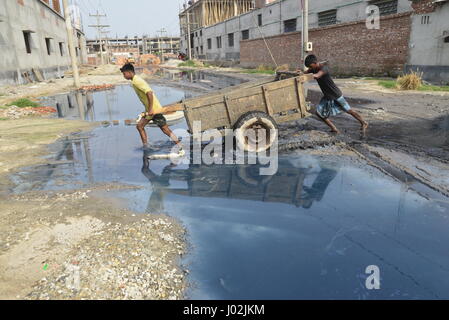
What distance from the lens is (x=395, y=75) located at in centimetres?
1695

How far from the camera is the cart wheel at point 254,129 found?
6.13 m

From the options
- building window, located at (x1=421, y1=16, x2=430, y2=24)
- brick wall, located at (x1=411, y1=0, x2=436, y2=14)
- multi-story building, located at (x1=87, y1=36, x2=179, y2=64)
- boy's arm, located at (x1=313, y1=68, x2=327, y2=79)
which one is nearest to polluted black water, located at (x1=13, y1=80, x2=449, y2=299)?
boy's arm, located at (x1=313, y1=68, x2=327, y2=79)

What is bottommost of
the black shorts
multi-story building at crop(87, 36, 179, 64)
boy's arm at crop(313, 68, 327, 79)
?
the black shorts

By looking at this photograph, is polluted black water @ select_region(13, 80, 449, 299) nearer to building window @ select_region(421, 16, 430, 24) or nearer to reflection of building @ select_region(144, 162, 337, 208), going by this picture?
reflection of building @ select_region(144, 162, 337, 208)

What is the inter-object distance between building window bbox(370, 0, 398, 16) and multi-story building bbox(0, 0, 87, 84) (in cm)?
2198

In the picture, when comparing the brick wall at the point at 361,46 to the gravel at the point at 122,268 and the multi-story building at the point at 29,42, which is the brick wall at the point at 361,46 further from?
the multi-story building at the point at 29,42

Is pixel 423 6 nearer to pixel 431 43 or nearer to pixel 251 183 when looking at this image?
pixel 431 43

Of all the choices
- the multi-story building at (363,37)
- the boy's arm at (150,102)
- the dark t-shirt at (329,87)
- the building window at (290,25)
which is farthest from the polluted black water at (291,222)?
the building window at (290,25)

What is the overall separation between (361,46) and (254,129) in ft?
51.1

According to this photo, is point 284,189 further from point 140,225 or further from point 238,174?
point 140,225

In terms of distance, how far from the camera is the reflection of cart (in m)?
6.11

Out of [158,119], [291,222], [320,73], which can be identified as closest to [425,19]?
[320,73]
